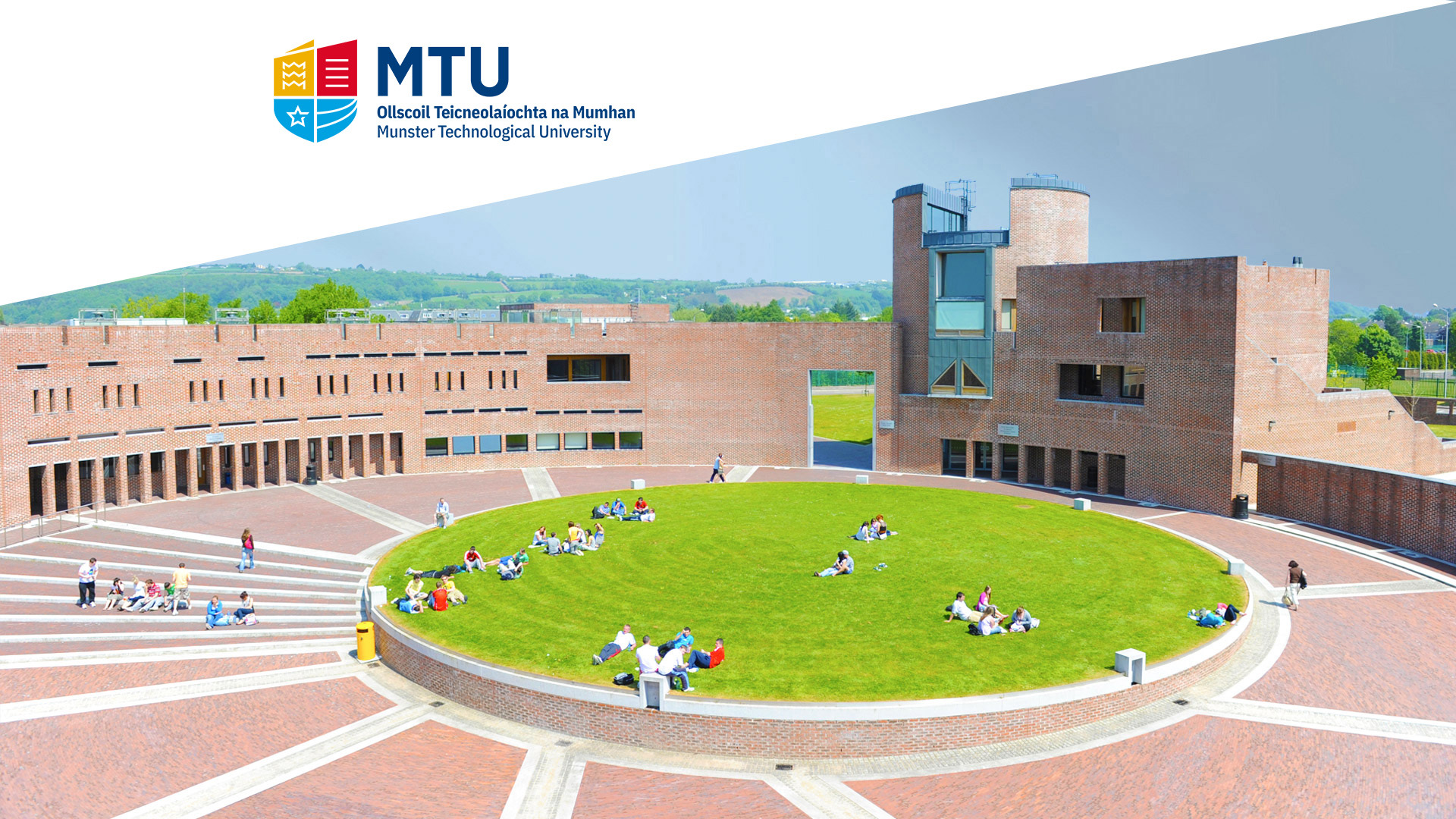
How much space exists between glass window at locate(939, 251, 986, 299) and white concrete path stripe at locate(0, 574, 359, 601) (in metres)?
32.2

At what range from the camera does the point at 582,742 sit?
20.1 meters

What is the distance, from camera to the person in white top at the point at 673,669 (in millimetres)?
20391

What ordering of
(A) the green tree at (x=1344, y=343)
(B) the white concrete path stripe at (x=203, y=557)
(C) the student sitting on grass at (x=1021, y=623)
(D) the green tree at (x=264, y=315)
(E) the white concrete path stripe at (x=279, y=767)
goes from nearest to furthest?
1. (E) the white concrete path stripe at (x=279, y=767)
2. (C) the student sitting on grass at (x=1021, y=623)
3. (B) the white concrete path stripe at (x=203, y=557)
4. (D) the green tree at (x=264, y=315)
5. (A) the green tree at (x=1344, y=343)

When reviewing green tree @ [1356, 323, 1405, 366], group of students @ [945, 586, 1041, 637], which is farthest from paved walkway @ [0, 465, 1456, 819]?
green tree @ [1356, 323, 1405, 366]

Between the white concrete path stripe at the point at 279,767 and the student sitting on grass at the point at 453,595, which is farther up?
the student sitting on grass at the point at 453,595

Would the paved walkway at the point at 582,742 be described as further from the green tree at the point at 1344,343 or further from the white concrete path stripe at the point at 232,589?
the green tree at the point at 1344,343

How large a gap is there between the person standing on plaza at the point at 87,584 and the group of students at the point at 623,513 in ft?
53.7

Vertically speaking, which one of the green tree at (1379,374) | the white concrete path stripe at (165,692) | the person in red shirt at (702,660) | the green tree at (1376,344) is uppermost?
the green tree at (1376,344)

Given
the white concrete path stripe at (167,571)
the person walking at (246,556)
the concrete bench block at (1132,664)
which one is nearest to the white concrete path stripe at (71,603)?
the white concrete path stripe at (167,571)

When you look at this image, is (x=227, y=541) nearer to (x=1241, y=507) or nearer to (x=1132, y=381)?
(x=1132, y=381)

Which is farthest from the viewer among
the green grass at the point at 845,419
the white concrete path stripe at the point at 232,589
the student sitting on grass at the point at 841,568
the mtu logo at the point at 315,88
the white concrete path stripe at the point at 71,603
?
the green grass at the point at 845,419

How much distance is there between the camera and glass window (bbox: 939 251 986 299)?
157ft

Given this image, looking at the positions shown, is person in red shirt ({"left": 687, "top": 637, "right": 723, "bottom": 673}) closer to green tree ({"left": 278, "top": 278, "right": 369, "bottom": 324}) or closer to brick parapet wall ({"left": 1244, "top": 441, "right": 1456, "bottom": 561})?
brick parapet wall ({"left": 1244, "top": 441, "right": 1456, "bottom": 561})

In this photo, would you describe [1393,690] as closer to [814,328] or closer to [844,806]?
[844,806]
